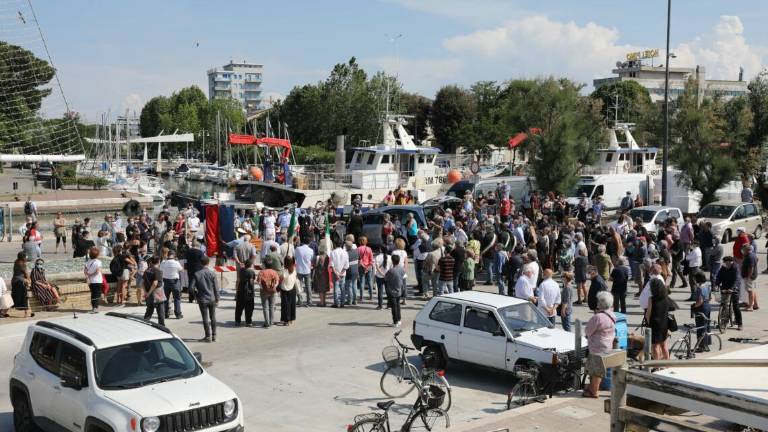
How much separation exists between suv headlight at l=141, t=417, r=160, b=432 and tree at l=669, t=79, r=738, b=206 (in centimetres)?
2913

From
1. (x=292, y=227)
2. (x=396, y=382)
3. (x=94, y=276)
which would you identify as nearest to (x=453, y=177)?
(x=292, y=227)

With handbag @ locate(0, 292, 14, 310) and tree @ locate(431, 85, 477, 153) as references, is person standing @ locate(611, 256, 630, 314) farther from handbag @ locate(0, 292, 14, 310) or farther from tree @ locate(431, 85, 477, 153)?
tree @ locate(431, 85, 477, 153)

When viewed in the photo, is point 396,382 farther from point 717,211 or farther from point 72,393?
point 717,211

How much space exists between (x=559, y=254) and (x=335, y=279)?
6.40 m

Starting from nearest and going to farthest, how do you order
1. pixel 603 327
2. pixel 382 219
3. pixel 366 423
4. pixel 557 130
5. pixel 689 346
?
pixel 366 423 < pixel 603 327 < pixel 689 346 < pixel 382 219 < pixel 557 130

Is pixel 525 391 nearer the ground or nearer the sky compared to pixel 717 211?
nearer the ground

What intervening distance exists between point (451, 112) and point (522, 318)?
7228cm

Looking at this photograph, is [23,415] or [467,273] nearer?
[23,415]

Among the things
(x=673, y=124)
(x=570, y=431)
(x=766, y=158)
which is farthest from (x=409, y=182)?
(x=570, y=431)

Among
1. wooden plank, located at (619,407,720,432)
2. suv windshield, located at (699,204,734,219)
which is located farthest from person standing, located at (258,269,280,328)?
suv windshield, located at (699,204,734,219)

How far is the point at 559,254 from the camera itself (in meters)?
20.8

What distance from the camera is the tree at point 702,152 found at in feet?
106

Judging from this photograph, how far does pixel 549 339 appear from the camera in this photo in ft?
40.0

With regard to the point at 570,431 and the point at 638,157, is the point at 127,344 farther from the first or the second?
the point at 638,157
